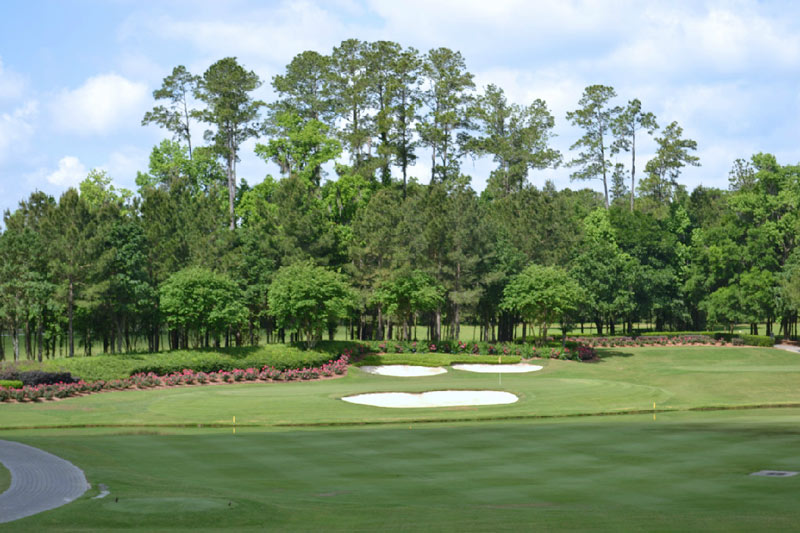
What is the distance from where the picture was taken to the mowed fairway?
16188mm

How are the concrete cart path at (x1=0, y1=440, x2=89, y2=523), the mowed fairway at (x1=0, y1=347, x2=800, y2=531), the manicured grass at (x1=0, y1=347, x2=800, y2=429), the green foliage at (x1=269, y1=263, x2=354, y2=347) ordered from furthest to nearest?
the green foliage at (x1=269, y1=263, x2=354, y2=347)
the manicured grass at (x1=0, y1=347, x2=800, y2=429)
the concrete cart path at (x1=0, y1=440, x2=89, y2=523)
the mowed fairway at (x1=0, y1=347, x2=800, y2=531)

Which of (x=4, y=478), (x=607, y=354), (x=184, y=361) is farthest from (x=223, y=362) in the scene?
(x=607, y=354)

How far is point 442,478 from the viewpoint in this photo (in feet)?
70.5

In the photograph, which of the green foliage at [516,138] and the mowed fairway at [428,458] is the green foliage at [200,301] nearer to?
the mowed fairway at [428,458]

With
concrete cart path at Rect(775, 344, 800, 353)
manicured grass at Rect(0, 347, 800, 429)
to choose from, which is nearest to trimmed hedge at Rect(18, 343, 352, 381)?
manicured grass at Rect(0, 347, 800, 429)

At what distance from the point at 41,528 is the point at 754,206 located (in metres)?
84.7

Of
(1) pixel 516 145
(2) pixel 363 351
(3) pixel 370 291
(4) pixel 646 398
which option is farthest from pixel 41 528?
(1) pixel 516 145

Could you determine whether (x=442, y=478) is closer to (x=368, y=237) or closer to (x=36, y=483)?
(x=36, y=483)

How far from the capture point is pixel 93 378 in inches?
1981

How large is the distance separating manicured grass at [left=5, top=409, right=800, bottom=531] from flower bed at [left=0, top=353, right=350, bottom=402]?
12.1 m

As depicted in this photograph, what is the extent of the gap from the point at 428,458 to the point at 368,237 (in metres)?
48.8

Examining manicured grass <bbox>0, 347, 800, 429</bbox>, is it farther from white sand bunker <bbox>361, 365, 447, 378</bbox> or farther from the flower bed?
white sand bunker <bbox>361, 365, 447, 378</bbox>

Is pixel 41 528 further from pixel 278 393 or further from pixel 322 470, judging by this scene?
pixel 278 393

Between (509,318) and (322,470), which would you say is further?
(509,318)
